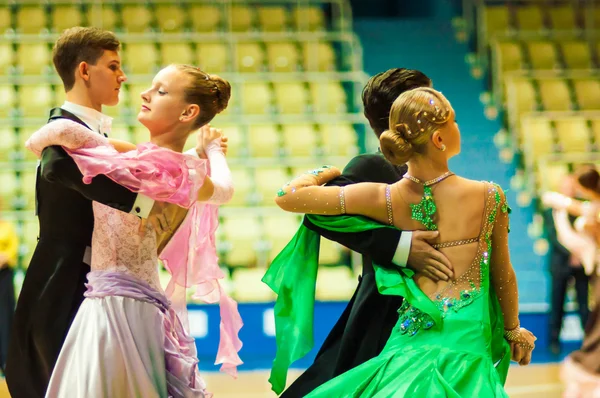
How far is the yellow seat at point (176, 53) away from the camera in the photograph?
915 centimetres

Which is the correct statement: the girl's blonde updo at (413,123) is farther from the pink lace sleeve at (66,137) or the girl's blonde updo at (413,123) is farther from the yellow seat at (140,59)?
the yellow seat at (140,59)

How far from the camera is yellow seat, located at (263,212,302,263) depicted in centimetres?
774

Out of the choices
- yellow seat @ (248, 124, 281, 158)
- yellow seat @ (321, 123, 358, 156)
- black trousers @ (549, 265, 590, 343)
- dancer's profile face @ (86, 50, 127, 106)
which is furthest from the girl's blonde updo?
yellow seat @ (248, 124, 281, 158)

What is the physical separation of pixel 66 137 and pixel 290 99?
626cm

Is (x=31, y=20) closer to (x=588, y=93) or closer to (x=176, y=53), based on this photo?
(x=176, y=53)

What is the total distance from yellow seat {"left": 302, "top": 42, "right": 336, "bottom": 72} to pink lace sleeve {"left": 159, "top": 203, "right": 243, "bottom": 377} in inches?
248

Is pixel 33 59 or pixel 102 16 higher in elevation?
pixel 102 16

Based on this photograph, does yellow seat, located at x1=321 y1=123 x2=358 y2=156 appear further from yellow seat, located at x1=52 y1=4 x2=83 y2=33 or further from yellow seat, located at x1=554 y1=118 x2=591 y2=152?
yellow seat, located at x1=52 y1=4 x2=83 y2=33

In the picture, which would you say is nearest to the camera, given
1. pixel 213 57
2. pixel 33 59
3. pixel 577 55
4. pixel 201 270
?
pixel 201 270

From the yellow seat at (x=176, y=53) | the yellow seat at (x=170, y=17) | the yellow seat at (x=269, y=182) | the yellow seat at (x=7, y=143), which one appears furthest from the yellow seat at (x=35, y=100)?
the yellow seat at (x=269, y=182)

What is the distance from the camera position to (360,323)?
304cm

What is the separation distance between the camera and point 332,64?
952 cm

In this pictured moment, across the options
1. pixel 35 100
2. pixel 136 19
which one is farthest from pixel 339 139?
pixel 35 100

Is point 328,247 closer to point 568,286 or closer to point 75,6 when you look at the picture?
point 568,286
